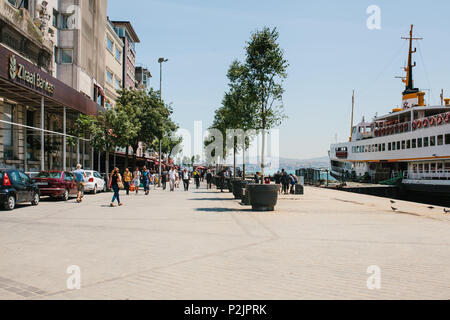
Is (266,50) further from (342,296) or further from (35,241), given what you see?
(342,296)

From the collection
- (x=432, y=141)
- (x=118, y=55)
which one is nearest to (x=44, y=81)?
(x=432, y=141)

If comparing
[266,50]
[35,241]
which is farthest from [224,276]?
[266,50]

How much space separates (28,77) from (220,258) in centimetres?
1753

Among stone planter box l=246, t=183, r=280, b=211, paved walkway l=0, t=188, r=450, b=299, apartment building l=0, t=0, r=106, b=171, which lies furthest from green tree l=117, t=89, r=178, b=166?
paved walkway l=0, t=188, r=450, b=299

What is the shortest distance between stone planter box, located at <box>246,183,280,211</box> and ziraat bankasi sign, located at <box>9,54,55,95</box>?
38.7 ft

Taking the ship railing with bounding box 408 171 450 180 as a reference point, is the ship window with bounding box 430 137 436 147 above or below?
above

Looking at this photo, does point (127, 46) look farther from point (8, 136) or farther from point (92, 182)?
point (8, 136)

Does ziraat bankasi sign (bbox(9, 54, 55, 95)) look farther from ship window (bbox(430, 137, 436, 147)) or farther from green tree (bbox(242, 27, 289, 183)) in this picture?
ship window (bbox(430, 137, 436, 147))

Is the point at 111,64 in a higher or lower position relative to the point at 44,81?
higher

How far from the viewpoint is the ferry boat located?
107ft

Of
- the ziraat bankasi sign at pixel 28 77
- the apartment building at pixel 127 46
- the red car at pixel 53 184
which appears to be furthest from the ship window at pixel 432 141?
the apartment building at pixel 127 46

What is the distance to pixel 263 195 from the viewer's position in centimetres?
1595
